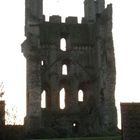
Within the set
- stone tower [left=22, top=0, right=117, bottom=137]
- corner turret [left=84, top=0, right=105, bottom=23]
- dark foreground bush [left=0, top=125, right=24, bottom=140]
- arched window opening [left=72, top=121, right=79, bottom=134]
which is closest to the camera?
dark foreground bush [left=0, top=125, right=24, bottom=140]

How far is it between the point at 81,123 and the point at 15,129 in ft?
51.2

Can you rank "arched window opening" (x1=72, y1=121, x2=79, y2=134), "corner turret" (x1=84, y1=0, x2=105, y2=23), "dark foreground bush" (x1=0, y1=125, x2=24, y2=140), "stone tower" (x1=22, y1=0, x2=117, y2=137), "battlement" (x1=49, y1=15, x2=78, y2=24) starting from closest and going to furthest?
"dark foreground bush" (x1=0, y1=125, x2=24, y2=140) < "stone tower" (x1=22, y1=0, x2=117, y2=137) < "arched window opening" (x1=72, y1=121, x2=79, y2=134) < "battlement" (x1=49, y1=15, x2=78, y2=24) < "corner turret" (x1=84, y1=0, x2=105, y2=23)

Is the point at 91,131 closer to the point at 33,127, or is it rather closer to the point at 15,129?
the point at 33,127

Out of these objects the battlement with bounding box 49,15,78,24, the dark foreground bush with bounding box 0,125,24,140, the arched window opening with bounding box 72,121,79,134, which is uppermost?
the battlement with bounding box 49,15,78,24

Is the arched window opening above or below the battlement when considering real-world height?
below

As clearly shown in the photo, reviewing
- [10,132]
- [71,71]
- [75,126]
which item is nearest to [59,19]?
[71,71]

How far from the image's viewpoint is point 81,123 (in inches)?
1548

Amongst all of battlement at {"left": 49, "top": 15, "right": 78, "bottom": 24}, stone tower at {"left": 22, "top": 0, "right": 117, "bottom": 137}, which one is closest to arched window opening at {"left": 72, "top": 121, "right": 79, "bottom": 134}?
stone tower at {"left": 22, "top": 0, "right": 117, "bottom": 137}

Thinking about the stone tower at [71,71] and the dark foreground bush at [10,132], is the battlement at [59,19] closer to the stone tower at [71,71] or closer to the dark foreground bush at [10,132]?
the stone tower at [71,71]

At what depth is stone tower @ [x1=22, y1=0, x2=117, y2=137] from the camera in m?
37.3

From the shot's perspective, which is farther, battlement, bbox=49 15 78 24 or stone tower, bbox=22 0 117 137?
battlement, bbox=49 15 78 24

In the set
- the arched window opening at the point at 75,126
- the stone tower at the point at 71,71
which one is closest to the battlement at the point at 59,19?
the stone tower at the point at 71,71

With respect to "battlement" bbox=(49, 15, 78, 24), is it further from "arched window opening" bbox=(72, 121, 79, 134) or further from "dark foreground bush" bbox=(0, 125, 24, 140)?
"dark foreground bush" bbox=(0, 125, 24, 140)

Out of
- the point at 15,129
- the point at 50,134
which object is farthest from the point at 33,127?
the point at 15,129
